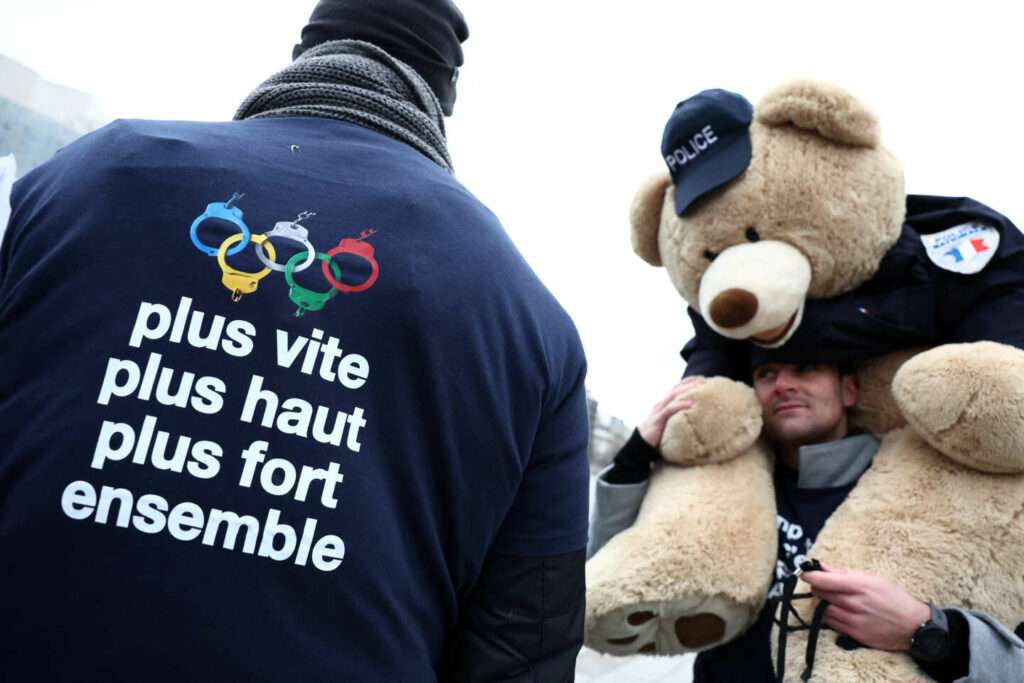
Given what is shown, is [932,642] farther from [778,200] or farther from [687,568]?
[778,200]

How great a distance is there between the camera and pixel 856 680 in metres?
1.44

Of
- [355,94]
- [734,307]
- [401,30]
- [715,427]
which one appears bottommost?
[715,427]

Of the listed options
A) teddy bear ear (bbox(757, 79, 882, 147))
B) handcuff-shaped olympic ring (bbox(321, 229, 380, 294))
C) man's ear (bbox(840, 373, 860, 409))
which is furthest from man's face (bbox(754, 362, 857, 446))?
handcuff-shaped olympic ring (bbox(321, 229, 380, 294))

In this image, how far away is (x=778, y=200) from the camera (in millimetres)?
1760

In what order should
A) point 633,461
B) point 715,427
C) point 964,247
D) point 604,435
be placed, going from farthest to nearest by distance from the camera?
1. point 604,435
2. point 633,461
3. point 715,427
4. point 964,247

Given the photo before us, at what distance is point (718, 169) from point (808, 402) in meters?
0.59

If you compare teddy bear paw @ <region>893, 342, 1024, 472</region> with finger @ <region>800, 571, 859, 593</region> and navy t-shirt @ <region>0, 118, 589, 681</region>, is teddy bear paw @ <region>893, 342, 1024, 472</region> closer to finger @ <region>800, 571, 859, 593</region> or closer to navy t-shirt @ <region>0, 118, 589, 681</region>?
finger @ <region>800, 571, 859, 593</region>

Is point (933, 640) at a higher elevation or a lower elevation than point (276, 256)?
Result: lower

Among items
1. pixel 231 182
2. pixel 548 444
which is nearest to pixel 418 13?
pixel 231 182

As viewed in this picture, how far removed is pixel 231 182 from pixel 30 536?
0.45m

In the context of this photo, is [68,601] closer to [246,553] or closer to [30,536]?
[30,536]

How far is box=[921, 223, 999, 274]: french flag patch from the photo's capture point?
1581 mm

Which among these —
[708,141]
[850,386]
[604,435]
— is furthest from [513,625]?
[604,435]

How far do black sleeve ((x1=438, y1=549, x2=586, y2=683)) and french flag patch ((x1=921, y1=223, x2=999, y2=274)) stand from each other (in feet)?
3.65
